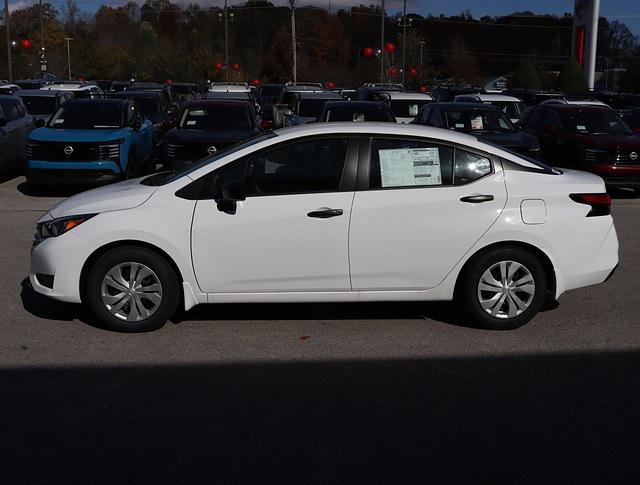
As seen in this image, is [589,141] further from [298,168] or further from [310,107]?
[298,168]

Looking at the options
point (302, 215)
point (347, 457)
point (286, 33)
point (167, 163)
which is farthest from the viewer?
point (286, 33)

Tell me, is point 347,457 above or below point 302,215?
below

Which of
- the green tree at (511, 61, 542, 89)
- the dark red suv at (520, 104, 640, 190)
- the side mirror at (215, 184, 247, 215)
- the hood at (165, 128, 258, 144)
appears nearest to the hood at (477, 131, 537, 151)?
the dark red suv at (520, 104, 640, 190)

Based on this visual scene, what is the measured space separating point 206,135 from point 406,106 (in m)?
8.03

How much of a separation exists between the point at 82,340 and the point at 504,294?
129 inches

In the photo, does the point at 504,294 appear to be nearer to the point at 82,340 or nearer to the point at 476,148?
the point at 476,148

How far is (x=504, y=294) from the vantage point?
21.5ft

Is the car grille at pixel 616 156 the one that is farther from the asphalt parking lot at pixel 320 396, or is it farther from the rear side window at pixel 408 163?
the rear side window at pixel 408 163

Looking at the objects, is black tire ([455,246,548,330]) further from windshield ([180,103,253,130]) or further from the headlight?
windshield ([180,103,253,130])

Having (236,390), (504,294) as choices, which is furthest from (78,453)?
(504,294)

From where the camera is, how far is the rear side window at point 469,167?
21.4ft

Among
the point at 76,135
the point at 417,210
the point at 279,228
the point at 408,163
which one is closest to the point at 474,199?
the point at 417,210

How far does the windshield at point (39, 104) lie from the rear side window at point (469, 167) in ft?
52.9

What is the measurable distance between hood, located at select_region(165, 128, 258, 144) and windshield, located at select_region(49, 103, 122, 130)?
1.34 meters
